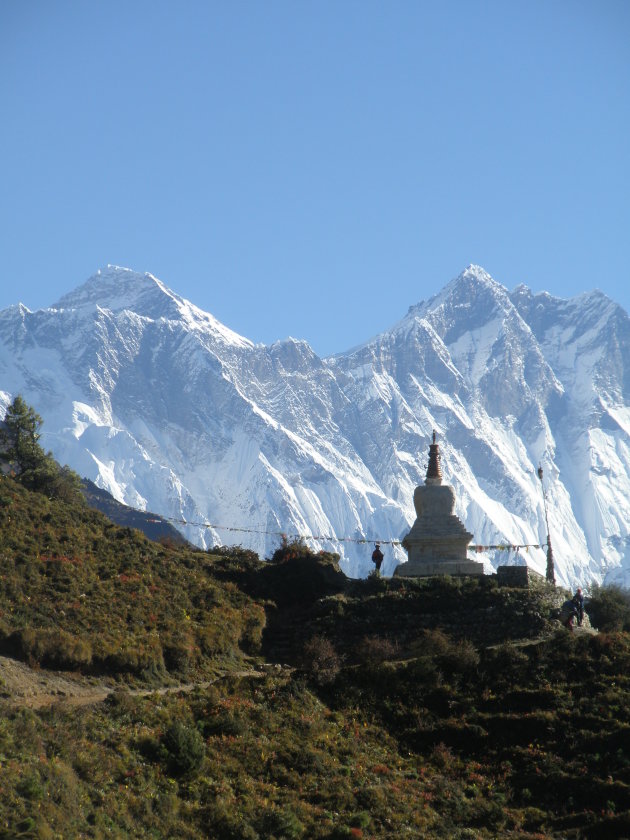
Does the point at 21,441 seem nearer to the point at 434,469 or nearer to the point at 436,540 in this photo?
the point at 434,469

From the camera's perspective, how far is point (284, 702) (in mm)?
31375

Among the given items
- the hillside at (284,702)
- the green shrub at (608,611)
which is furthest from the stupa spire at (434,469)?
the green shrub at (608,611)

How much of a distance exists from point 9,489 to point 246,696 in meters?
16.0

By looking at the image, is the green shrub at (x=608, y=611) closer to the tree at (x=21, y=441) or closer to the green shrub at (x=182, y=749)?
the green shrub at (x=182, y=749)

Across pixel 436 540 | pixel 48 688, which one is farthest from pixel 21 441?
pixel 48 688

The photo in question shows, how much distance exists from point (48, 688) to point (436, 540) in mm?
20450

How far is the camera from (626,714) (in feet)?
102

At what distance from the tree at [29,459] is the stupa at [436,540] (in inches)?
574

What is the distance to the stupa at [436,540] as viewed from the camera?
150ft

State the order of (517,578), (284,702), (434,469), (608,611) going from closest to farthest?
(284,702)
(517,578)
(608,611)
(434,469)

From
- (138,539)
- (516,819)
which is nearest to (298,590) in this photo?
(138,539)

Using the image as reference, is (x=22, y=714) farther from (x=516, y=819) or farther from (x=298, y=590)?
(x=298, y=590)

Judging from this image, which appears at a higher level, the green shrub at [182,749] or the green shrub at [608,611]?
the green shrub at [608,611]

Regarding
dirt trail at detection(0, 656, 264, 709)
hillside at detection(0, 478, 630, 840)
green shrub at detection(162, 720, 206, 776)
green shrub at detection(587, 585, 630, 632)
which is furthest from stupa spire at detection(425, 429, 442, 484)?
green shrub at detection(162, 720, 206, 776)
